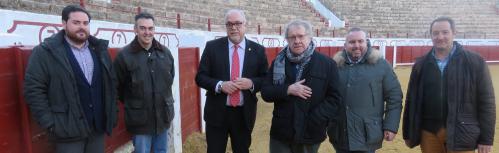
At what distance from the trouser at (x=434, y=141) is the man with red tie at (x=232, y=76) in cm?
110

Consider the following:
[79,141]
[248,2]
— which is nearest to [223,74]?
[79,141]

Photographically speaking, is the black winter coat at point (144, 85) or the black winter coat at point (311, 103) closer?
the black winter coat at point (311, 103)

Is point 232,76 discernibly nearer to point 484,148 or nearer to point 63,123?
point 63,123

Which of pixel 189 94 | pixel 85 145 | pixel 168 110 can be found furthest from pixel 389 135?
pixel 189 94

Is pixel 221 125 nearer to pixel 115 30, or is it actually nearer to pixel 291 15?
pixel 115 30

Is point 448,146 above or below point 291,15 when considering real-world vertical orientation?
below

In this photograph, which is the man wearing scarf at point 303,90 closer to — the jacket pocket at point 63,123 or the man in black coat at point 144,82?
the man in black coat at point 144,82

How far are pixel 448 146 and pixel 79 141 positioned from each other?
6.91 feet

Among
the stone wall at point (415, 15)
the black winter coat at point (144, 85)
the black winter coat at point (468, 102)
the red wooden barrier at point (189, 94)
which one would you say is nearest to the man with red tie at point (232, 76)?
the black winter coat at point (144, 85)

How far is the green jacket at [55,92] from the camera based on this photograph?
2041 millimetres

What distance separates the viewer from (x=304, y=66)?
7.97 feet

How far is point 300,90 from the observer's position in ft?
7.70

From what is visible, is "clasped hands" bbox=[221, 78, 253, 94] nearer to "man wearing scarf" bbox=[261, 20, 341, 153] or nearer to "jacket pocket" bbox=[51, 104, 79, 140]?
"man wearing scarf" bbox=[261, 20, 341, 153]

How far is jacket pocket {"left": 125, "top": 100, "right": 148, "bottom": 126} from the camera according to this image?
2863 millimetres
